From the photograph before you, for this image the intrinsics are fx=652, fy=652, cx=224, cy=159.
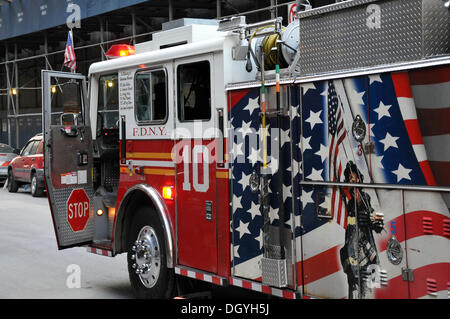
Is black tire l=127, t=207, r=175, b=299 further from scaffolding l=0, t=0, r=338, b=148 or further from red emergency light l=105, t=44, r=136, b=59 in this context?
scaffolding l=0, t=0, r=338, b=148

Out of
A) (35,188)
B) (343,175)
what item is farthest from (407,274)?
(35,188)

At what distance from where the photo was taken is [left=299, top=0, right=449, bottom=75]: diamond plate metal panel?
460 centimetres

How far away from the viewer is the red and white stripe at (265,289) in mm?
5422

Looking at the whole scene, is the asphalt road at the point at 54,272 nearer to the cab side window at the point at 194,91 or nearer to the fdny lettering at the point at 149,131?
the fdny lettering at the point at 149,131

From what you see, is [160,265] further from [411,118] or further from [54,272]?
[411,118]

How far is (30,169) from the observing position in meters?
20.4

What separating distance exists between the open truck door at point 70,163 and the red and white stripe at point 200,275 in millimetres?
1754

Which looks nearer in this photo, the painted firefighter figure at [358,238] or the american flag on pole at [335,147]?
the painted firefighter figure at [358,238]

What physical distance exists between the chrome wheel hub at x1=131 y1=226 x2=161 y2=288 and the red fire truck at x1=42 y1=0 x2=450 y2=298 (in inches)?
0.7

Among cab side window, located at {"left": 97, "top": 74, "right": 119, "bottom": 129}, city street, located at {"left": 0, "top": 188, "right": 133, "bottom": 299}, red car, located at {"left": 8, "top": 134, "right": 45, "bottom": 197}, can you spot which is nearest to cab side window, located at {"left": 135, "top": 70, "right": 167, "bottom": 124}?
cab side window, located at {"left": 97, "top": 74, "right": 119, "bottom": 129}

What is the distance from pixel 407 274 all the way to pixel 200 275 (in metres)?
2.41

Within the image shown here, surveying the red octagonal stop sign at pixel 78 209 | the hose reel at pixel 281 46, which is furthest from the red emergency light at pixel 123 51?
the hose reel at pixel 281 46

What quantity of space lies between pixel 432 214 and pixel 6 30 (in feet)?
94.2

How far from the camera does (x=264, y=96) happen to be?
559 cm
